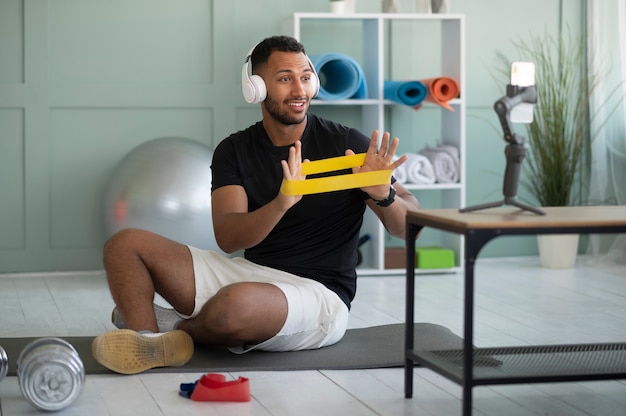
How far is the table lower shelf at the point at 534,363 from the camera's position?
2164mm

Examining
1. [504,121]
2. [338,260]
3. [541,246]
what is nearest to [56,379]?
[338,260]

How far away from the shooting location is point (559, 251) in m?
4.95

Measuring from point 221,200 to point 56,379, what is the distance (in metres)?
0.75

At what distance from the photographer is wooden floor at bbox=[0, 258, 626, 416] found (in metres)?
2.37

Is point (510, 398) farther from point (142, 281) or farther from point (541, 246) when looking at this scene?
point (541, 246)

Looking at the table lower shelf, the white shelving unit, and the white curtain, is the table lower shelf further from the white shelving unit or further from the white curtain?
the white curtain

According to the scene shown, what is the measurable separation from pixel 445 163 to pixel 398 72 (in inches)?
24.0

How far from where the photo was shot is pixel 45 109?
4.75 m

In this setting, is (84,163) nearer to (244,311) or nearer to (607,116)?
(244,311)

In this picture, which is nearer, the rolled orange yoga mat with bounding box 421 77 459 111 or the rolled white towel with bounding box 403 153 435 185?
the rolled orange yoga mat with bounding box 421 77 459 111

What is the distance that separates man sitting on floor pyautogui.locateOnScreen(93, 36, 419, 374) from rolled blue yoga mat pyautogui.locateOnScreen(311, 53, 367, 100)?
1.70 metres

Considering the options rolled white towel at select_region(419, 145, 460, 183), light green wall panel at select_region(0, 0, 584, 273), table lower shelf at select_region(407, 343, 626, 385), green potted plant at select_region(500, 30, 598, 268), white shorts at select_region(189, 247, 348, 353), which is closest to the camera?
table lower shelf at select_region(407, 343, 626, 385)

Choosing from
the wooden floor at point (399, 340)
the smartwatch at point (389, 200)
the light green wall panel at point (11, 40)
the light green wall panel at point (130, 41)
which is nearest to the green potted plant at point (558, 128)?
the wooden floor at point (399, 340)

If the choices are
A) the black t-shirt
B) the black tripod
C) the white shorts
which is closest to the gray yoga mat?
the white shorts
